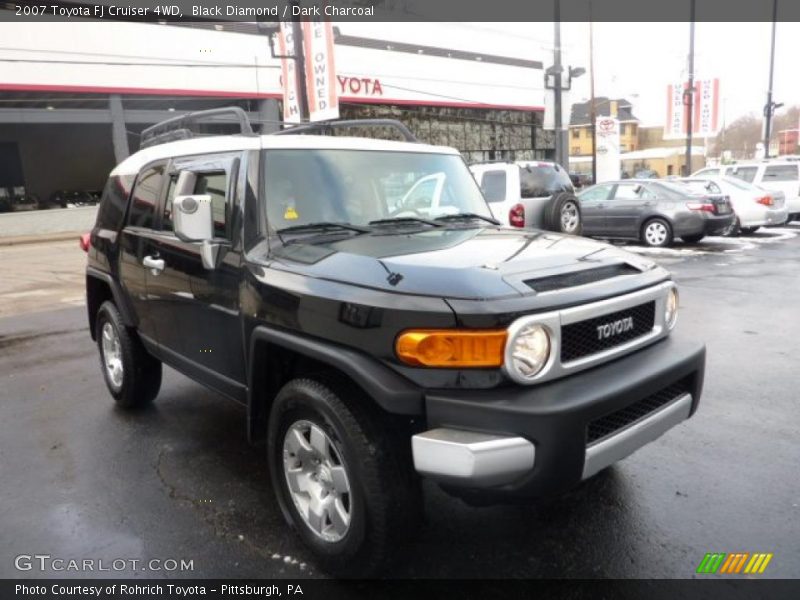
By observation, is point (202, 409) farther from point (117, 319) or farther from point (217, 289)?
point (217, 289)

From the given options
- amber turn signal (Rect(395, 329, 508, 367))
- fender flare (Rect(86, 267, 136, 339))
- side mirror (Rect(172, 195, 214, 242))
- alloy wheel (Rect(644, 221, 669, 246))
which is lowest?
alloy wheel (Rect(644, 221, 669, 246))

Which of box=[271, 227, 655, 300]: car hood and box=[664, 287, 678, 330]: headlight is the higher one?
box=[271, 227, 655, 300]: car hood

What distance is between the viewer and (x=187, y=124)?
17.1ft

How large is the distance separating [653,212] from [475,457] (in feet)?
42.2

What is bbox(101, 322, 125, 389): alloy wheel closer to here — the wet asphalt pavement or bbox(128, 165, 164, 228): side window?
the wet asphalt pavement

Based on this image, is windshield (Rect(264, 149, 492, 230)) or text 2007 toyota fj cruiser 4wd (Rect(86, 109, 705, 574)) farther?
windshield (Rect(264, 149, 492, 230))

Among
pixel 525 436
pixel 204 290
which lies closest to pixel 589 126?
pixel 204 290

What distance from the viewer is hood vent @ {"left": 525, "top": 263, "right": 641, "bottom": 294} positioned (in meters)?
2.60

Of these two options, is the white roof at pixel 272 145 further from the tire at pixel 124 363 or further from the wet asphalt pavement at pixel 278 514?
the wet asphalt pavement at pixel 278 514

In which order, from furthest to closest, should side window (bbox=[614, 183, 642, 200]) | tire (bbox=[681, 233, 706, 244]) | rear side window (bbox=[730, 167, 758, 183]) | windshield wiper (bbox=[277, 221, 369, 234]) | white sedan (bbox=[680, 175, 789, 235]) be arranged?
rear side window (bbox=[730, 167, 758, 183])
white sedan (bbox=[680, 175, 789, 235])
side window (bbox=[614, 183, 642, 200])
tire (bbox=[681, 233, 706, 244])
windshield wiper (bbox=[277, 221, 369, 234])

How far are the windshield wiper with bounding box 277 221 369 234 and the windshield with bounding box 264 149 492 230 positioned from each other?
2 centimetres

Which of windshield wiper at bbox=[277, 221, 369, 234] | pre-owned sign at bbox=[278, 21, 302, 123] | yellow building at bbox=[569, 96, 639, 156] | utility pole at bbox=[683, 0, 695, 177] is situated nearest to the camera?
windshield wiper at bbox=[277, 221, 369, 234]

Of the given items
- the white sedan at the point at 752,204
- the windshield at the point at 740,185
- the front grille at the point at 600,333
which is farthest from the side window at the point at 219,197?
the windshield at the point at 740,185

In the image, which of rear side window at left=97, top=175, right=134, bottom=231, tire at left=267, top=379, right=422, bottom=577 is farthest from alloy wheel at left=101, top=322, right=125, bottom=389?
tire at left=267, top=379, right=422, bottom=577
